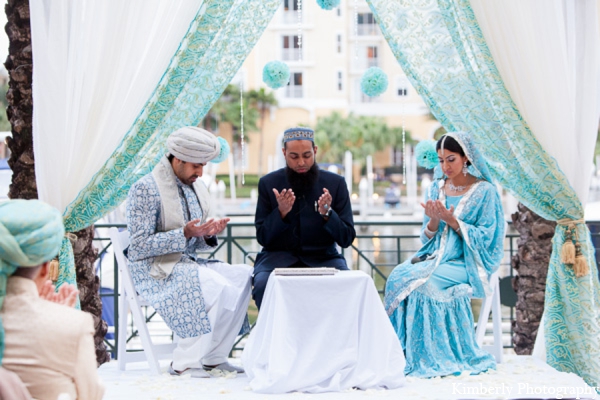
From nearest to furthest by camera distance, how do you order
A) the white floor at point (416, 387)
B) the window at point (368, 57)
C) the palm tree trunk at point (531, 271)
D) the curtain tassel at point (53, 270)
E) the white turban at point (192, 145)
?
the white floor at point (416, 387) → the curtain tassel at point (53, 270) → the white turban at point (192, 145) → the palm tree trunk at point (531, 271) → the window at point (368, 57)

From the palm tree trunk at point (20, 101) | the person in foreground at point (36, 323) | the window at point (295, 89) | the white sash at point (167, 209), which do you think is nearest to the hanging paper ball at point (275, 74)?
the white sash at point (167, 209)

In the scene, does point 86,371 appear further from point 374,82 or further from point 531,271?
point 531,271

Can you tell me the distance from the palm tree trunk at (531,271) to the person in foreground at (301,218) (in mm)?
1313

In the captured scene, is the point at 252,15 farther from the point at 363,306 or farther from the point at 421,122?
the point at 421,122

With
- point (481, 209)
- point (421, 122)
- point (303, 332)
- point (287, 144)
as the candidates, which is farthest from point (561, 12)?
point (421, 122)

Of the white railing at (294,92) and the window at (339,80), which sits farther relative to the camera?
the white railing at (294,92)

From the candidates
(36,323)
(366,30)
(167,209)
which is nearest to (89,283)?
(167,209)

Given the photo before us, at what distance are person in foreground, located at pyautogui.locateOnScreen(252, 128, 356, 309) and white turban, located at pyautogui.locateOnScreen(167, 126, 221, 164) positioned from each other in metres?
0.42

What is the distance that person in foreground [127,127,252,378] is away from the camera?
388 cm

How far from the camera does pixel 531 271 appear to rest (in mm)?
4895

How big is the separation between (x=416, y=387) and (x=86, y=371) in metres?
2.08

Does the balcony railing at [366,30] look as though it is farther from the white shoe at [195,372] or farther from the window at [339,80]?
the white shoe at [195,372]

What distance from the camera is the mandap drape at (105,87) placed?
3900 millimetres

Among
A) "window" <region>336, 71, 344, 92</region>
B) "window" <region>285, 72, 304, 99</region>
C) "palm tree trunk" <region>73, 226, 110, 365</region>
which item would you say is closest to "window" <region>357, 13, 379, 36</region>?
"window" <region>336, 71, 344, 92</region>
